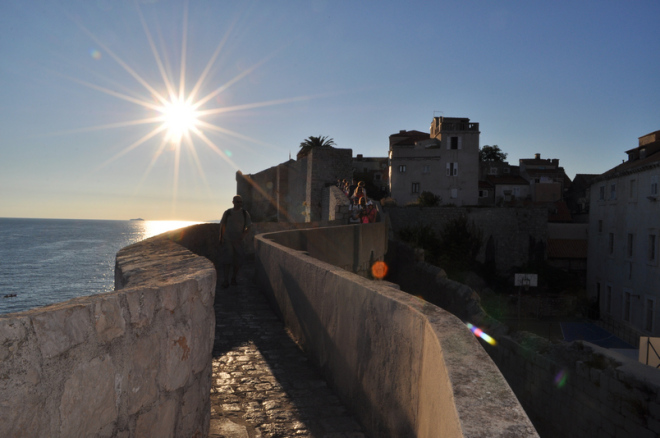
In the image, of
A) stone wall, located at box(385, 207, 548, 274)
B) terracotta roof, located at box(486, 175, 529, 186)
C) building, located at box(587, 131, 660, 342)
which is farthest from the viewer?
terracotta roof, located at box(486, 175, 529, 186)

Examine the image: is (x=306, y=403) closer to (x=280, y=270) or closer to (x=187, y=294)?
(x=187, y=294)

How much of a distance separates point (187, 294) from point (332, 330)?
169cm

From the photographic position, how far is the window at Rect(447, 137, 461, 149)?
54.8m

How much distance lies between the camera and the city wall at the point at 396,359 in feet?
5.97

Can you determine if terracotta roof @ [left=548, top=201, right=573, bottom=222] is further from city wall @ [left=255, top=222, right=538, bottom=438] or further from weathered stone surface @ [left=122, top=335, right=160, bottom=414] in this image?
weathered stone surface @ [left=122, top=335, right=160, bottom=414]

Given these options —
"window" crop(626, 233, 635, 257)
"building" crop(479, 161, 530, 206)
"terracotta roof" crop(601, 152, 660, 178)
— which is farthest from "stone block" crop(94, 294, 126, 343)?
"building" crop(479, 161, 530, 206)

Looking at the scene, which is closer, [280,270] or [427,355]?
[427,355]

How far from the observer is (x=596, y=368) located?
43.3ft

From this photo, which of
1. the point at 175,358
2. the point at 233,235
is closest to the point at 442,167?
the point at 233,235

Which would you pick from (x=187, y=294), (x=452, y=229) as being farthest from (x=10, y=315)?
(x=452, y=229)

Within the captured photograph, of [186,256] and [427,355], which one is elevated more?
[186,256]

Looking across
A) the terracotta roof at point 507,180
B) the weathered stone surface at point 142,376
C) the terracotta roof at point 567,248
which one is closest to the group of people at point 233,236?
the weathered stone surface at point 142,376

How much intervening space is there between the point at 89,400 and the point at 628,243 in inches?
1678

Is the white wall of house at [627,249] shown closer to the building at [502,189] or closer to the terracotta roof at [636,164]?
the terracotta roof at [636,164]
